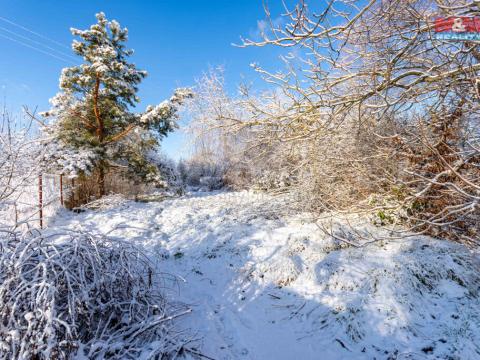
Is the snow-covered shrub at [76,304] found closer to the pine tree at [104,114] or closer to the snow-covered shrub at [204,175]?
the pine tree at [104,114]

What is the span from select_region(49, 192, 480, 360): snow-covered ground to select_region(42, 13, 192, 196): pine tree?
522 cm

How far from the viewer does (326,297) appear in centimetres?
336

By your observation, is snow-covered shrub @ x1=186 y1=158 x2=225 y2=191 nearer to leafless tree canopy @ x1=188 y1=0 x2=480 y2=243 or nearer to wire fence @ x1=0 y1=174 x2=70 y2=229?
wire fence @ x1=0 y1=174 x2=70 y2=229

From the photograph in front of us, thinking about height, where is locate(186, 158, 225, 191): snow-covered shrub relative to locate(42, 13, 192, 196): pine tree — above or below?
below

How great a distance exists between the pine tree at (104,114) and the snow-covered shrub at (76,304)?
603cm

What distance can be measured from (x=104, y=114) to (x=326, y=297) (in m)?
9.15

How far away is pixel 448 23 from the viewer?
2.91m

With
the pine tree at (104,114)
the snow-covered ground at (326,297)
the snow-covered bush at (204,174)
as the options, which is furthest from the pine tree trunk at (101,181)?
the snow-covered bush at (204,174)

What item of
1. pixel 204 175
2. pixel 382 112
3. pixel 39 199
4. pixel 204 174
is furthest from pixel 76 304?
pixel 204 174

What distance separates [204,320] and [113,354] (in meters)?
1.11

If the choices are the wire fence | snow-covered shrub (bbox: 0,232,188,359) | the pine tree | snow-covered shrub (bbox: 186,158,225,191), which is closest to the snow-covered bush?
snow-covered shrub (bbox: 186,158,225,191)

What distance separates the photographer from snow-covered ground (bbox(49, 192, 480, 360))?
2684mm

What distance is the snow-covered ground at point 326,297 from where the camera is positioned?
268 centimetres

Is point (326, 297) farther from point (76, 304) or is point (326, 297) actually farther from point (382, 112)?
point (382, 112)
